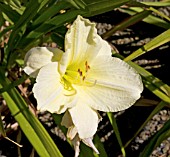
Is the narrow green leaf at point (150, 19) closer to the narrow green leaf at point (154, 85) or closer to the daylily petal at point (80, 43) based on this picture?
the narrow green leaf at point (154, 85)

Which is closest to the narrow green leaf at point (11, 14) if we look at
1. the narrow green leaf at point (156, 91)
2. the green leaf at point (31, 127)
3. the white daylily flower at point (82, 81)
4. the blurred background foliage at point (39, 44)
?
the blurred background foliage at point (39, 44)

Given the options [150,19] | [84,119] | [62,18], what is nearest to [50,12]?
[62,18]

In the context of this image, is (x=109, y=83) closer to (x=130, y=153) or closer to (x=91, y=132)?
(x=91, y=132)

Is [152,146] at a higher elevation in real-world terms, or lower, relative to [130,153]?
higher

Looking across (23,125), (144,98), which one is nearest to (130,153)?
(144,98)

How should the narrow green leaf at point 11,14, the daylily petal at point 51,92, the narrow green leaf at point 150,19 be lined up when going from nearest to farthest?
the daylily petal at point 51,92 < the narrow green leaf at point 11,14 < the narrow green leaf at point 150,19

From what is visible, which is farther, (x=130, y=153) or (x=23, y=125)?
(x=130, y=153)
